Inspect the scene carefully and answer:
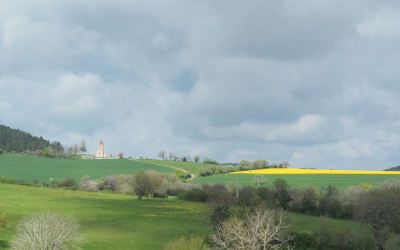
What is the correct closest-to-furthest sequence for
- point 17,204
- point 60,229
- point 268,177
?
1. point 60,229
2. point 17,204
3. point 268,177

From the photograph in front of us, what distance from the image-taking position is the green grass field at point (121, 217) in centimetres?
7906

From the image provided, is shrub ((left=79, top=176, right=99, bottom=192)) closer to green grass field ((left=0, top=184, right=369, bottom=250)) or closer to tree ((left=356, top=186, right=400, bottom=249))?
green grass field ((left=0, top=184, right=369, bottom=250))

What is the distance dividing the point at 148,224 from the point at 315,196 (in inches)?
1596

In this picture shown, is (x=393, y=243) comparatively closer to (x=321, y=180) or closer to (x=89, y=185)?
(x=321, y=180)

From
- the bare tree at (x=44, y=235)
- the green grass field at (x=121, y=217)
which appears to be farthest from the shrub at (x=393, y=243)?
the bare tree at (x=44, y=235)

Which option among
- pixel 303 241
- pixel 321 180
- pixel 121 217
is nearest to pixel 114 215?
pixel 121 217

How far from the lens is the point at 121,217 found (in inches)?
3986

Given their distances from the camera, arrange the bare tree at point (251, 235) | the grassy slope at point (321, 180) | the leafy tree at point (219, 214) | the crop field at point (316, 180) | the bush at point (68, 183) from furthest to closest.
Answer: the bush at point (68, 183) → the grassy slope at point (321, 180) → the crop field at point (316, 180) → the leafy tree at point (219, 214) → the bare tree at point (251, 235)

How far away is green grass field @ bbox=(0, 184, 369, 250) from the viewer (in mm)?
79062

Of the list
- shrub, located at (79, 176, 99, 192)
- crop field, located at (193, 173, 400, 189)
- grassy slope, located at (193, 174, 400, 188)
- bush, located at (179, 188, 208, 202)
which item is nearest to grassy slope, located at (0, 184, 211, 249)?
bush, located at (179, 188, 208, 202)

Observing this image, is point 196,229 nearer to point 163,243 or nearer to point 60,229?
point 163,243

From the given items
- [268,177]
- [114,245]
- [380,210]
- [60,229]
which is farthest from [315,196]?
[60,229]

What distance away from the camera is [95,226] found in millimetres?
91000

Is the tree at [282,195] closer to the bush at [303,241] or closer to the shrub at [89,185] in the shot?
the bush at [303,241]
